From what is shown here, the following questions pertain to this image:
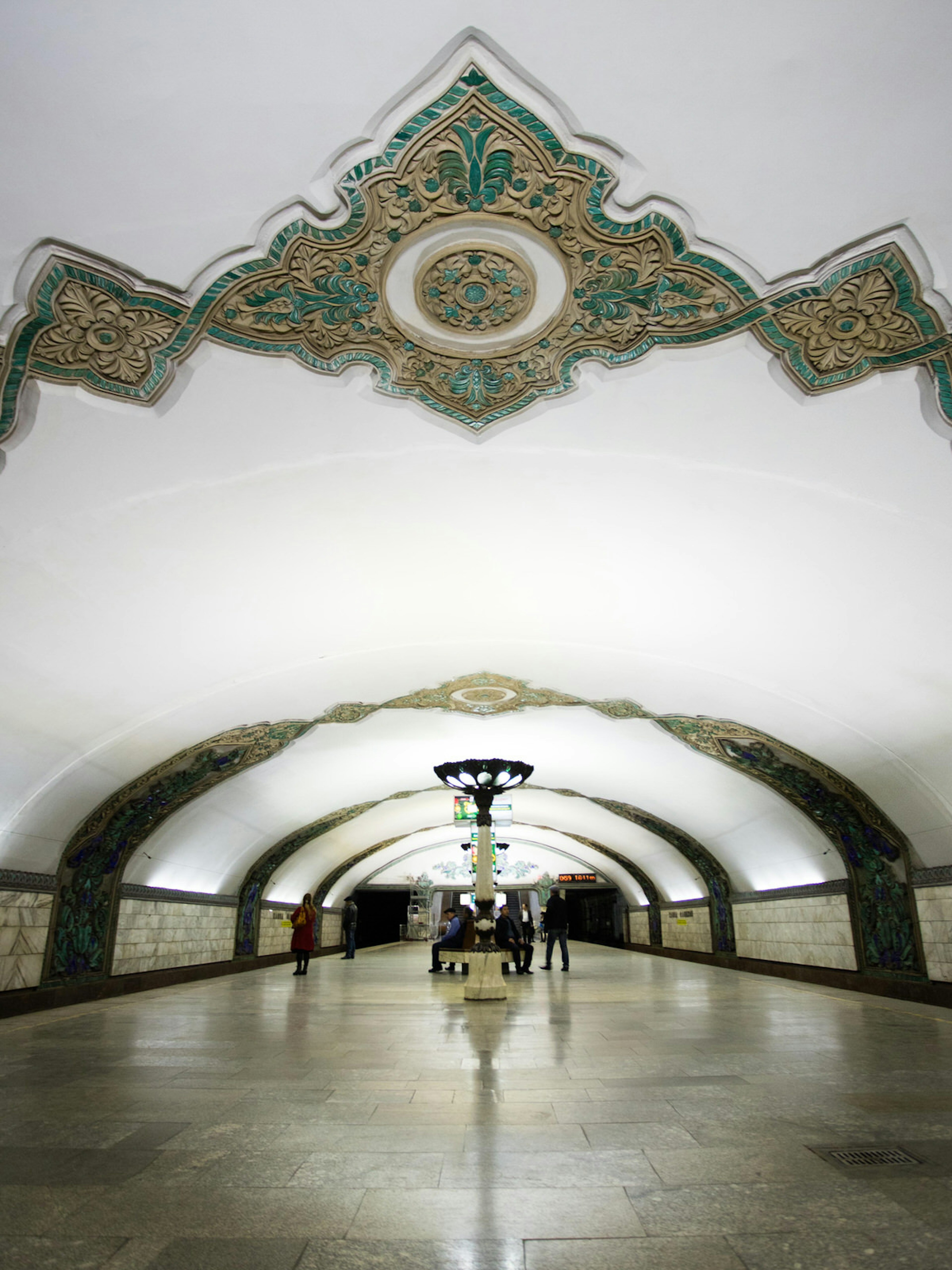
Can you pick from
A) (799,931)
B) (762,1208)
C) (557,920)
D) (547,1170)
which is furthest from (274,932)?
(762,1208)

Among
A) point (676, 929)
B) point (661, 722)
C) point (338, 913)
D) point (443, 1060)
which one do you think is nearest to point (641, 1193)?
A: point (443, 1060)

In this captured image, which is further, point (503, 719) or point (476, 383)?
Result: point (503, 719)

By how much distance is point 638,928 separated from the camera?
20750 millimetres

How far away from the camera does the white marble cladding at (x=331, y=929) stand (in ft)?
62.5

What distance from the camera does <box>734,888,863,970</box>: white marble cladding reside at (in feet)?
31.0

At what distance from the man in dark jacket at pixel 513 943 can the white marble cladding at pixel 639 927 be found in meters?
7.50

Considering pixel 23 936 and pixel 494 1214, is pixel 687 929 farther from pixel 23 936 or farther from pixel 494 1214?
pixel 494 1214

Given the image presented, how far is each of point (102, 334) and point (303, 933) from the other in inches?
434

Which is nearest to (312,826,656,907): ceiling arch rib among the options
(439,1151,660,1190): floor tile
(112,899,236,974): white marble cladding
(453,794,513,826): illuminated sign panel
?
(453,794,513,826): illuminated sign panel

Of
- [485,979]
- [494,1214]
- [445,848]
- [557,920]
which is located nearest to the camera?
[494,1214]

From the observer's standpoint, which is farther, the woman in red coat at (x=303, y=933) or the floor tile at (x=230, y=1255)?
the woman in red coat at (x=303, y=933)

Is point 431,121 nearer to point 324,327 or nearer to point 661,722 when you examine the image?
point 324,327

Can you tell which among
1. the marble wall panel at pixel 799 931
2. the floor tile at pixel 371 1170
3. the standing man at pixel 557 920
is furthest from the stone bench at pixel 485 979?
the floor tile at pixel 371 1170

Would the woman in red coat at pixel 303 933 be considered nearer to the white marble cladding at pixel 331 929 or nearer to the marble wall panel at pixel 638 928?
the white marble cladding at pixel 331 929
